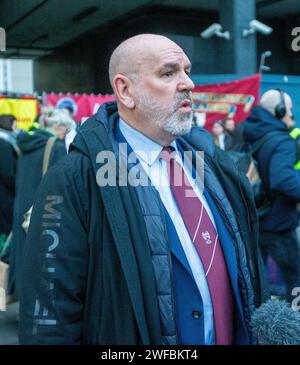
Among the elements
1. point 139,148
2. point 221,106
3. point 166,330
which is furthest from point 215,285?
point 221,106

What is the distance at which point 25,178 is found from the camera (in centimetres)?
371

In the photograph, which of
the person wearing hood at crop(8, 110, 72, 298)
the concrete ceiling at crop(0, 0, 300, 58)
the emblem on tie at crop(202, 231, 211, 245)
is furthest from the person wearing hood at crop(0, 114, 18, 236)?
the emblem on tie at crop(202, 231, 211, 245)

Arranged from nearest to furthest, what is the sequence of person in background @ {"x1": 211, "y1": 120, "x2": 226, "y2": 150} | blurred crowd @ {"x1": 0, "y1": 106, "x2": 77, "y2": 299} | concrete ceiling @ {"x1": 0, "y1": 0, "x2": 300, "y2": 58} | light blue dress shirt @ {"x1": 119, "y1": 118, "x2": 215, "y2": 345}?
light blue dress shirt @ {"x1": 119, "y1": 118, "x2": 215, "y2": 345}, concrete ceiling @ {"x1": 0, "y1": 0, "x2": 300, "y2": 58}, blurred crowd @ {"x1": 0, "y1": 106, "x2": 77, "y2": 299}, person in background @ {"x1": 211, "y1": 120, "x2": 226, "y2": 150}

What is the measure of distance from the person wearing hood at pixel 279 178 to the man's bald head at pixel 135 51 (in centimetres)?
193

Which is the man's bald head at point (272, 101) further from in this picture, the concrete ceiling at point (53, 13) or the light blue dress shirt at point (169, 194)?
the light blue dress shirt at point (169, 194)

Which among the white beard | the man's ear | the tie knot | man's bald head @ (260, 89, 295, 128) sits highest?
man's bald head @ (260, 89, 295, 128)

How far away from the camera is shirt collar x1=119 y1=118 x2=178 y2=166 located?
1.60 m

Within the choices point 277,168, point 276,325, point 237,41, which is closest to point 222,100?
point 237,41

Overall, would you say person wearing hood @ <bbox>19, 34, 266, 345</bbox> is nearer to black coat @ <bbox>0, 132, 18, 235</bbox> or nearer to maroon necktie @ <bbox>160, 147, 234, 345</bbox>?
maroon necktie @ <bbox>160, 147, 234, 345</bbox>

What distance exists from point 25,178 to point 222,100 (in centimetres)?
316

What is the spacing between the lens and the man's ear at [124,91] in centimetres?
163

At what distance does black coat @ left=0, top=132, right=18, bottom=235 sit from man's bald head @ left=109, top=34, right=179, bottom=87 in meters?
2.62

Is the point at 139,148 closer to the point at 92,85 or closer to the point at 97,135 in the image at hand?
the point at 97,135
